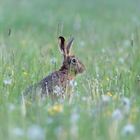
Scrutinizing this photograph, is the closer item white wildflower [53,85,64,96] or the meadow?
the meadow

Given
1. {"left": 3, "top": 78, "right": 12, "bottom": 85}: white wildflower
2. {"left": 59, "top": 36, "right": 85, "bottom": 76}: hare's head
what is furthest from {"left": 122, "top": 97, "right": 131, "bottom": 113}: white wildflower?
{"left": 59, "top": 36, "right": 85, "bottom": 76}: hare's head

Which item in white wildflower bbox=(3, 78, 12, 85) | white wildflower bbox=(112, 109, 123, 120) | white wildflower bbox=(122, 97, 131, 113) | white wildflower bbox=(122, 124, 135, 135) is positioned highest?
white wildflower bbox=(3, 78, 12, 85)

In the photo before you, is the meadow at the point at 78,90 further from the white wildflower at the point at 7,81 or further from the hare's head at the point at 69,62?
the hare's head at the point at 69,62

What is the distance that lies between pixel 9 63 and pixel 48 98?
5.50ft

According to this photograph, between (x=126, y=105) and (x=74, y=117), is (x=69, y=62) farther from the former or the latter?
(x=74, y=117)

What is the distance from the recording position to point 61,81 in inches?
269

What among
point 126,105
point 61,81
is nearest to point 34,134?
point 126,105

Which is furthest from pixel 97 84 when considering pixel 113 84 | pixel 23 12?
pixel 23 12

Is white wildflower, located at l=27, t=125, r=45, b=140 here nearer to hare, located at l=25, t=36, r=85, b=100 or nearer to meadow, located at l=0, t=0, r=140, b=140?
meadow, located at l=0, t=0, r=140, b=140

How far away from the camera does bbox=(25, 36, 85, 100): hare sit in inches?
233

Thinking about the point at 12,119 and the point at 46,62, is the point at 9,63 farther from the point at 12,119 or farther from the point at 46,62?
the point at 12,119

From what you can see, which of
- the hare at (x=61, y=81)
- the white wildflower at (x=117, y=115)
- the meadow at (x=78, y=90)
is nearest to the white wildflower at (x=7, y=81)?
the meadow at (x=78, y=90)

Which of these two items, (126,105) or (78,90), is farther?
(78,90)

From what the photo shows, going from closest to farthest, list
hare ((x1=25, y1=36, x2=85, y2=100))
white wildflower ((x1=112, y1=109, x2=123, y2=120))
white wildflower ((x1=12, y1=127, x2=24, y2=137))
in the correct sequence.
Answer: white wildflower ((x1=12, y1=127, x2=24, y2=137))
white wildflower ((x1=112, y1=109, x2=123, y2=120))
hare ((x1=25, y1=36, x2=85, y2=100))
